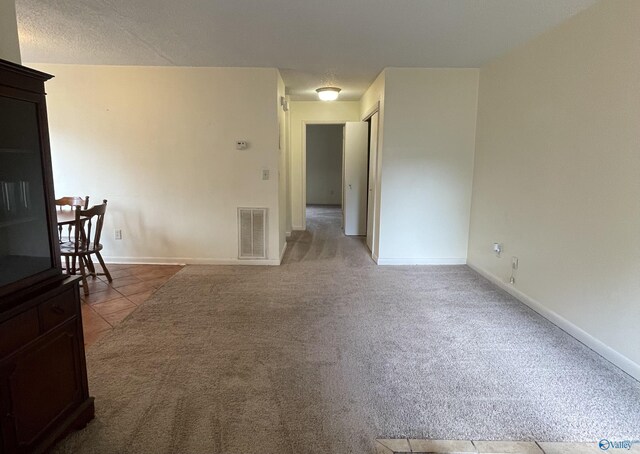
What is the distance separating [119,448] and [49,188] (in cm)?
119

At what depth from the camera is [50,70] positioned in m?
4.16

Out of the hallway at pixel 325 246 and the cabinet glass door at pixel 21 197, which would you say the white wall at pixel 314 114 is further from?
the cabinet glass door at pixel 21 197

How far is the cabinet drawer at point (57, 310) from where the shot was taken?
148cm

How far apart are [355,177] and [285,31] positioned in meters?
3.56

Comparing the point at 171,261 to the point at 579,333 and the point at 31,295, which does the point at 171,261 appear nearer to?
the point at 31,295

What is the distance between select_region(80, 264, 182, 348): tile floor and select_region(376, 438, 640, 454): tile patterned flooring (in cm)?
214

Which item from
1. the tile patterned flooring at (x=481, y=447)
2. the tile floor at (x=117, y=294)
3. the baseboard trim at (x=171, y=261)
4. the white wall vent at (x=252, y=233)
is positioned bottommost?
the tile patterned flooring at (x=481, y=447)

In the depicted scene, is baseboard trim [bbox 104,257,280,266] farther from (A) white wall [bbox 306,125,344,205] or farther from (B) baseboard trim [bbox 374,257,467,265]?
(A) white wall [bbox 306,125,344,205]

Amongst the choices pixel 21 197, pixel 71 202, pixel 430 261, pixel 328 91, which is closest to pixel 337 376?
pixel 21 197

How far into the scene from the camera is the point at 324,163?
10664 mm

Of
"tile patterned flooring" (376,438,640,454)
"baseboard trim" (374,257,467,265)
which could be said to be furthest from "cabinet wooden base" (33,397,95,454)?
"baseboard trim" (374,257,467,265)

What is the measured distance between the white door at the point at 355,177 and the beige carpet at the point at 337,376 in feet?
9.89

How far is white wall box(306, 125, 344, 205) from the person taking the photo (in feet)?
34.5

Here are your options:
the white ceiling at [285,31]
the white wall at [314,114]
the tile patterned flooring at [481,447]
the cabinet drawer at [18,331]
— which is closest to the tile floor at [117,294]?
the cabinet drawer at [18,331]
